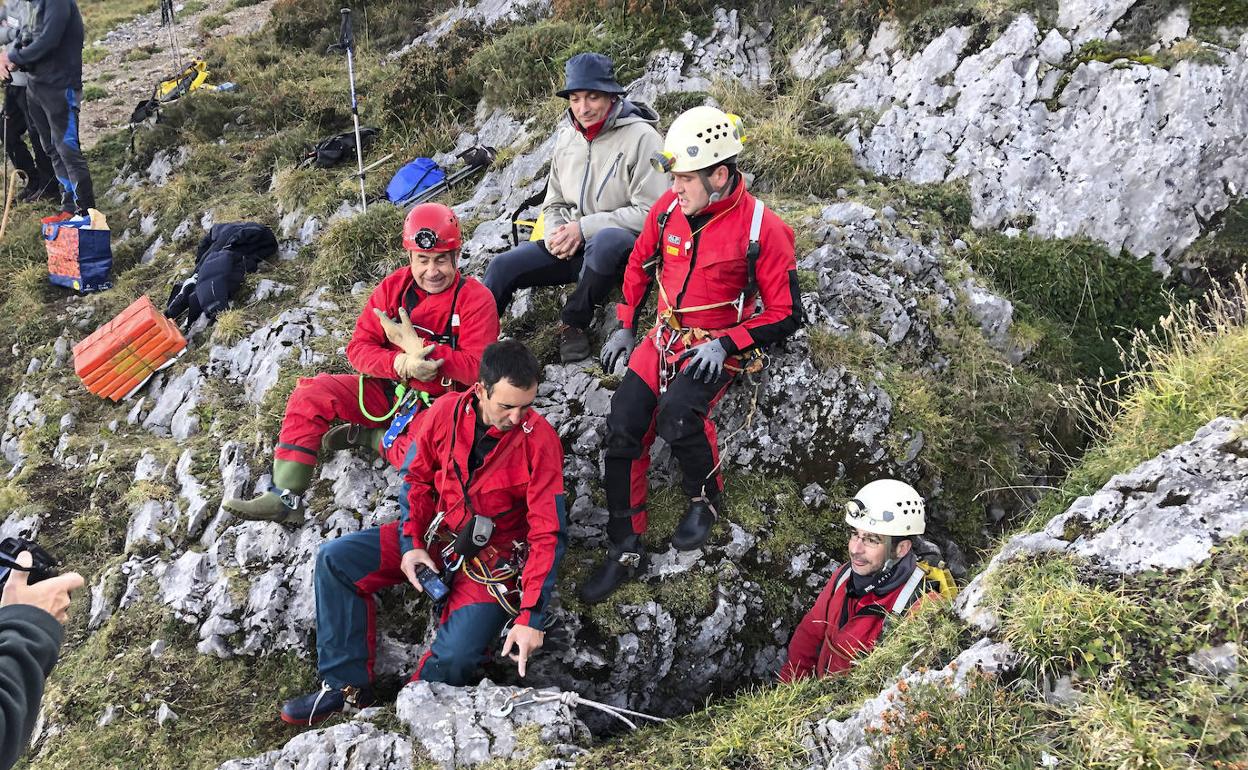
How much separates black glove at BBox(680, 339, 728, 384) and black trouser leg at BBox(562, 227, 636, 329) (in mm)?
1596

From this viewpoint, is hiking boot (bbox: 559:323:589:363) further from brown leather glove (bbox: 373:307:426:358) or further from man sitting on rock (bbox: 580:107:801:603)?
brown leather glove (bbox: 373:307:426:358)

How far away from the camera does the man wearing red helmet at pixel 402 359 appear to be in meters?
5.74

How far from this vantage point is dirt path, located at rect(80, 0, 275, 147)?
16.7 metres

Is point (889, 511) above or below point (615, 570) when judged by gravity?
above

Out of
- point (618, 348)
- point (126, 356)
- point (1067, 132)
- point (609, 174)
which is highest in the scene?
point (1067, 132)

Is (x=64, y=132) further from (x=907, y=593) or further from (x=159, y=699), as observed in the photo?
(x=907, y=593)

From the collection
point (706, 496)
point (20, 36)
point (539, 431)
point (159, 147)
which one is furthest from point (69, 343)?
point (706, 496)

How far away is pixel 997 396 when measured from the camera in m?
6.58

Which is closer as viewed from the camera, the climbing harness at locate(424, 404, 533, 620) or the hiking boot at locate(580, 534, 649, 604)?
the climbing harness at locate(424, 404, 533, 620)

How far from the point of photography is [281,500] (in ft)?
19.7

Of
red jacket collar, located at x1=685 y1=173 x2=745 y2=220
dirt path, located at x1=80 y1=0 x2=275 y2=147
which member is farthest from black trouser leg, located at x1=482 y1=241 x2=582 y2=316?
dirt path, located at x1=80 y1=0 x2=275 y2=147

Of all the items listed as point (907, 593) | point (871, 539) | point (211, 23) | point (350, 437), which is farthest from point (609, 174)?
point (211, 23)

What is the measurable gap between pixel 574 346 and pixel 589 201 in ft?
4.40

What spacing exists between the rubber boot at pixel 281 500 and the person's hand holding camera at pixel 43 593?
2.73 m
